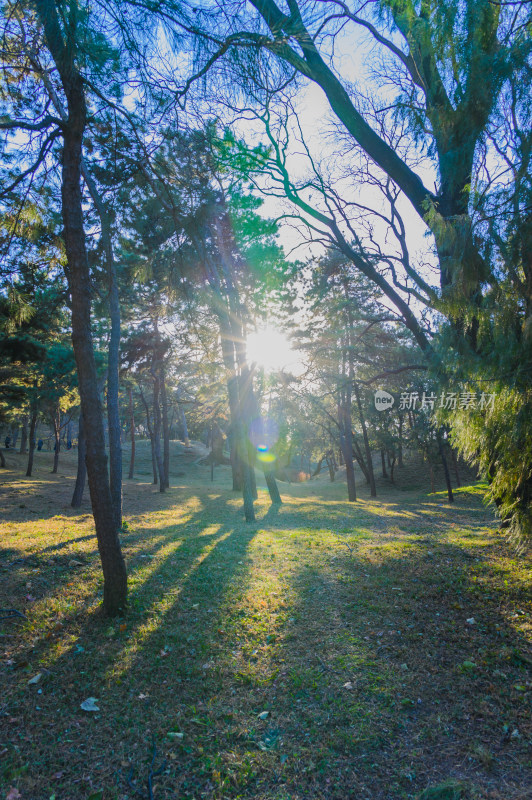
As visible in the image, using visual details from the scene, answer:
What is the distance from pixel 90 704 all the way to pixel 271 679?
1.53 meters

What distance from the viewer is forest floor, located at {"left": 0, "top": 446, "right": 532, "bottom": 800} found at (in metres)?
2.50

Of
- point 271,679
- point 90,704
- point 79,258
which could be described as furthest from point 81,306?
point 271,679

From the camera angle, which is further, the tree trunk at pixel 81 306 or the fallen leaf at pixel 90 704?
the tree trunk at pixel 81 306

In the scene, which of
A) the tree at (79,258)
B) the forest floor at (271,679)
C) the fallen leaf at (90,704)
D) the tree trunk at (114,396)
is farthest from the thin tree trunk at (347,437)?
the fallen leaf at (90,704)

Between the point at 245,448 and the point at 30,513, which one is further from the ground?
the point at 245,448

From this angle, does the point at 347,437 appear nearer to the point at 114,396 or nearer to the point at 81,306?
the point at 114,396

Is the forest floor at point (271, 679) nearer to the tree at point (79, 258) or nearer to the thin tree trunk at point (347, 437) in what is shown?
the tree at point (79, 258)

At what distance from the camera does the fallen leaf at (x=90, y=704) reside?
10.1 feet

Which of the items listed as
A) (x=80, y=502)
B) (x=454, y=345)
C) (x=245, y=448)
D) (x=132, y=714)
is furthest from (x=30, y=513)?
(x=454, y=345)

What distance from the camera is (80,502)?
14102mm

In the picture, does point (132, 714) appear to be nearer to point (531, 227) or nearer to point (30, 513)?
point (531, 227)

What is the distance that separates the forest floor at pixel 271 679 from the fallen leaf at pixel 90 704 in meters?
0.03

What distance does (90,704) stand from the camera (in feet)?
10.3

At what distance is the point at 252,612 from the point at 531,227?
5.29 metres
